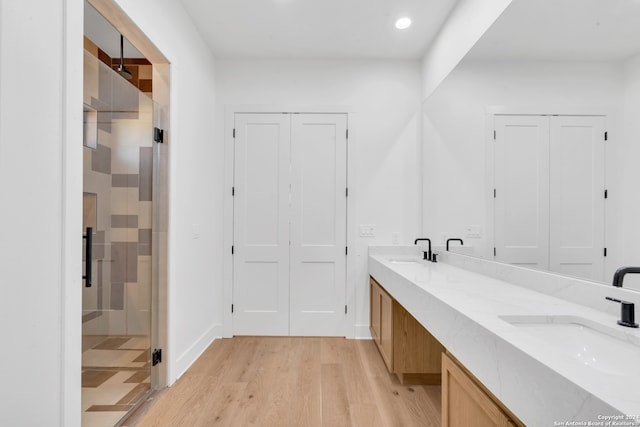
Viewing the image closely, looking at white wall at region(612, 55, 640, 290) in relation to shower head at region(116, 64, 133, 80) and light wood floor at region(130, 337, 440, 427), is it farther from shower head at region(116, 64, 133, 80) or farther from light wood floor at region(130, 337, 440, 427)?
shower head at region(116, 64, 133, 80)

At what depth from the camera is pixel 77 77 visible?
1.46 meters

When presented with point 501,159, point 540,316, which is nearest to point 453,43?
point 501,159

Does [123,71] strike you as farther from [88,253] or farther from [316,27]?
[88,253]

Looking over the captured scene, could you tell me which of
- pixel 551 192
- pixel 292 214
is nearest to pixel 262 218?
pixel 292 214

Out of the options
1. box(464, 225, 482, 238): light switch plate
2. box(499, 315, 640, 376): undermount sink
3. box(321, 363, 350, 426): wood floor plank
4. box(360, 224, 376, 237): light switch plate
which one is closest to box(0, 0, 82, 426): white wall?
box(321, 363, 350, 426): wood floor plank

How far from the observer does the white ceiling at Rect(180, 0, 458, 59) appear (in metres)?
2.68

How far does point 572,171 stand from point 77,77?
219cm

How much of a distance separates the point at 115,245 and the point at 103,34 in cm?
183

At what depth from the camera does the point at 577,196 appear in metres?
1.49

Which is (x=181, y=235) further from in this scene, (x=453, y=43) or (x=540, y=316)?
(x=453, y=43)

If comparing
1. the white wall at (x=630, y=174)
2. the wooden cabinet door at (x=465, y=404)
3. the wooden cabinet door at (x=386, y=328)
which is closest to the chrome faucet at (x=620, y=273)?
the white wall at (x=630, y=174)

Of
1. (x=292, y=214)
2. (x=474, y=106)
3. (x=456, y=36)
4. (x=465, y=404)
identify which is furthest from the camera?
(x=292, y=214)

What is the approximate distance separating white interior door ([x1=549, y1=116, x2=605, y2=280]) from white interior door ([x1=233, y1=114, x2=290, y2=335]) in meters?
2.40

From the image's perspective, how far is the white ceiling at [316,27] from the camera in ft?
8.80
